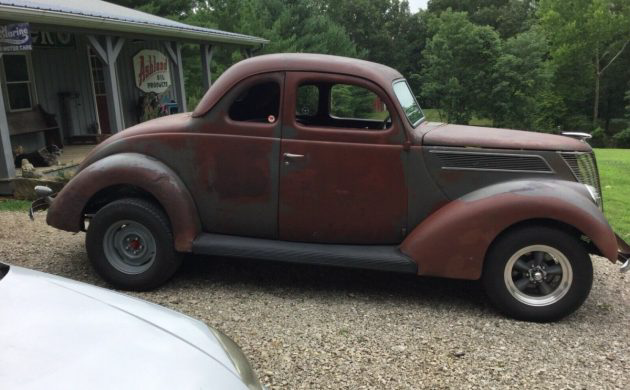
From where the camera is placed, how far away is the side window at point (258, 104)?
4.51 meters

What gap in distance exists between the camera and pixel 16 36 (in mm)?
7805

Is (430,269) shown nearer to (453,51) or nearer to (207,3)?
(207,3)

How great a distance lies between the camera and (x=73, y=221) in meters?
4.73

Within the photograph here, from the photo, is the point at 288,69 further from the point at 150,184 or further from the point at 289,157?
the point at 150,184

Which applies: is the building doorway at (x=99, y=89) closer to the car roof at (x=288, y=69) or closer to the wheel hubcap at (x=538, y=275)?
the car roof at (x=288, y=69)

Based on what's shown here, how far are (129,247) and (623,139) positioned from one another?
38758 mm

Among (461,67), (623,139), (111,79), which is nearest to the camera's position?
(111,79)

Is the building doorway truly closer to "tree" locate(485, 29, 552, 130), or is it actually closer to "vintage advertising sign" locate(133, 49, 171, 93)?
"vintage advertising sign" locate(133, 49, 171, 93)

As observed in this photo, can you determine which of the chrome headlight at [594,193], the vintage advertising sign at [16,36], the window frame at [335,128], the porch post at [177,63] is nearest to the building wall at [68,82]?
the porch post at [177,63]

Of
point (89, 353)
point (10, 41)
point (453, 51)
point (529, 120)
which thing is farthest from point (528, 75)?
point (89, 353)

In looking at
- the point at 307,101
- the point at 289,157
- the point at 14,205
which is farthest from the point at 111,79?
the point at 289,157

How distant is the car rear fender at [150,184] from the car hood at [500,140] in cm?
205

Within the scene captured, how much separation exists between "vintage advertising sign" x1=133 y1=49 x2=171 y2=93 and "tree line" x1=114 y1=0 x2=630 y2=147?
27.0ft

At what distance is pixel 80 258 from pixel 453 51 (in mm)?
32712
